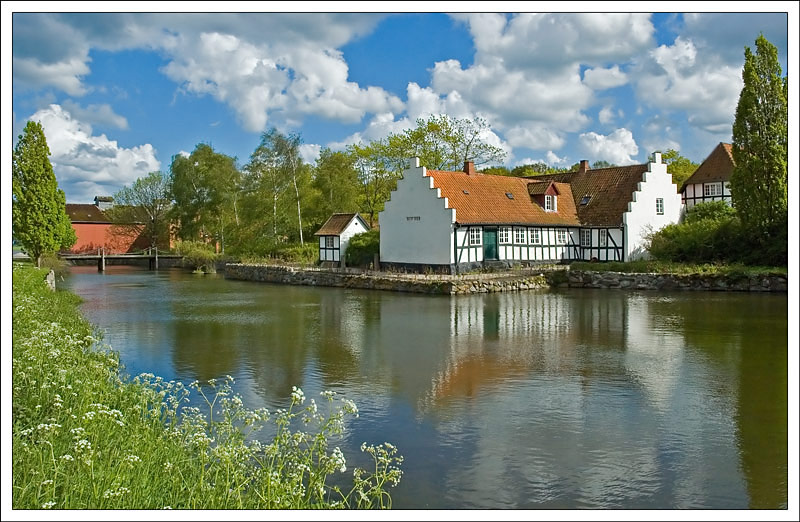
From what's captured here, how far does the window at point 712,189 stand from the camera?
37375 millimetres

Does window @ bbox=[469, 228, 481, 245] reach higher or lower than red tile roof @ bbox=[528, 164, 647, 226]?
lower

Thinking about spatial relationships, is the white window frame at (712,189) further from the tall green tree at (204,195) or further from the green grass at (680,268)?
the tall green tree at (204,195)

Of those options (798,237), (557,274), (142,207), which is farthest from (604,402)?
(142,207)

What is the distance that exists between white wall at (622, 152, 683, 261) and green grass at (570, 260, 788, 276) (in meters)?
3.82

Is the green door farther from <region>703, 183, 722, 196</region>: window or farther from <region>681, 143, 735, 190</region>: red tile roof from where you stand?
<region>703, 183, 722, 196</region>: window

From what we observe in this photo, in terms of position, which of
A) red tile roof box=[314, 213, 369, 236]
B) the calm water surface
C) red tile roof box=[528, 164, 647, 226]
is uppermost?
red tile roof box=[528, 164, 647, 226]

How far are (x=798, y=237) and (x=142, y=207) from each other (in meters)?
60.8

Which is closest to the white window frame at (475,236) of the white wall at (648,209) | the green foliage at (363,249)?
the green foliage at (363,249)

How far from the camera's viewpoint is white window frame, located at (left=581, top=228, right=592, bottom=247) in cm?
3347

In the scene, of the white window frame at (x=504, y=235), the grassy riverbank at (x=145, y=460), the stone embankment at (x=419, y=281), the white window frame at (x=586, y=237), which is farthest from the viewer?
the white window frame at (x=586, y=237)

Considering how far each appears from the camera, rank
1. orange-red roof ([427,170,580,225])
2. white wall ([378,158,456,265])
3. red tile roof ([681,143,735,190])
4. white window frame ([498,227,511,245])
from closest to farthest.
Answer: white wall ([378,158,456,265])
orange-red roof ([427,170,580,225])
white window frame ([498,227,511,245])
red tile roof ([681,143,735,190])

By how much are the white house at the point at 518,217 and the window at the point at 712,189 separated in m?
4.43

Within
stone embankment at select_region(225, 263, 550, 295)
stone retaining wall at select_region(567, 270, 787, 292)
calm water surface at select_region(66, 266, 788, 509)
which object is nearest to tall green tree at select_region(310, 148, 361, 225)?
stone embankment at select_region(225, 263, 550, 295)

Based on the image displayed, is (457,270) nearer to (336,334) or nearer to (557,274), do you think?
(557,274)
